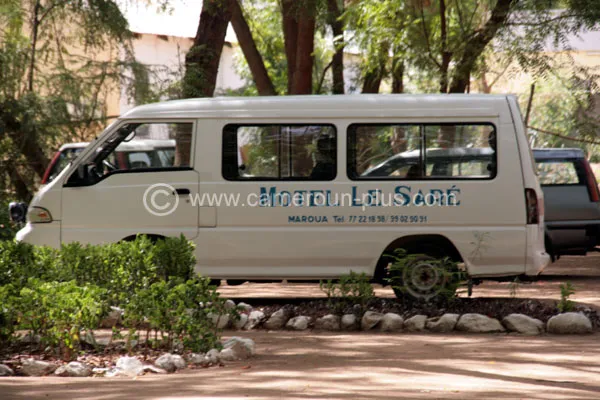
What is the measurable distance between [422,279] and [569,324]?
1764mm

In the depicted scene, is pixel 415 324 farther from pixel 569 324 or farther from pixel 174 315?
pixel 174 315

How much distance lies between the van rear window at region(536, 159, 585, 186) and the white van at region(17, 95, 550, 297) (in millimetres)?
4555

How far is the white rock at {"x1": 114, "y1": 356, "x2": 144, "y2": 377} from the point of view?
7.11 m

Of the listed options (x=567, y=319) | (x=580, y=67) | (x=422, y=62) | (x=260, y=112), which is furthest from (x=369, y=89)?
(x=567, y=319)

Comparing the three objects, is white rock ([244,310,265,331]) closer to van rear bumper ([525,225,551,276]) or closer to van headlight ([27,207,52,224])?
van headlight ([27,207,52,224])

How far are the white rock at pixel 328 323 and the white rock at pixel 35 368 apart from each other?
10.3ft

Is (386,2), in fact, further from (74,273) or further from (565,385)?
(565,385)

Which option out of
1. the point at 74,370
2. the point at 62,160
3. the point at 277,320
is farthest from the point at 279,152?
the point at 62,160

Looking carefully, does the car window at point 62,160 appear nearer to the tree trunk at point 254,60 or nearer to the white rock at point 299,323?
the tree trunk at point 254,60

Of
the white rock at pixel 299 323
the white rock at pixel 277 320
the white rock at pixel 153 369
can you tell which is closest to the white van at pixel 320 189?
the white rock at pixel 277 320

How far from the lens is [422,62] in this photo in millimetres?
18703

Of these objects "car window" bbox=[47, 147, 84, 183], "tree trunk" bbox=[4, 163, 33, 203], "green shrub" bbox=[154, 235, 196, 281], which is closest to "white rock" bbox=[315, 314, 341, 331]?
"green shrub" bbox=[154, 235, 196, 281]

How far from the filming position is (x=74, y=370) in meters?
7.09

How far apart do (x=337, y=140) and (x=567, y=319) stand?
2.95 metres
